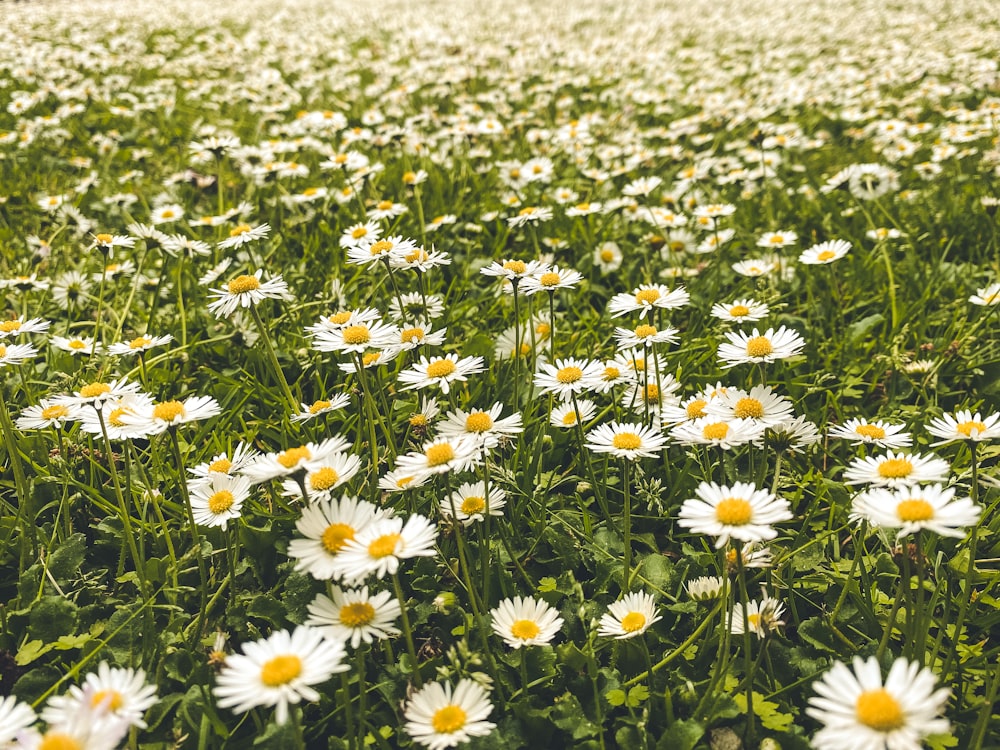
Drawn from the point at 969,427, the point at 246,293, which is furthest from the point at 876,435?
the point at 246,293

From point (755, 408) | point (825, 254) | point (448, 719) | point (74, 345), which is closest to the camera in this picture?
point (448, 719)

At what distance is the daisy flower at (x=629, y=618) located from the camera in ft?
3.84

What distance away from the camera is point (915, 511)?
3.30ft

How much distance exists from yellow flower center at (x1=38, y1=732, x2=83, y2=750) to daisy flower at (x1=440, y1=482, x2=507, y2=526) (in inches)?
27.2

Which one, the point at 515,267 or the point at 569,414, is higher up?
the point at 515,267

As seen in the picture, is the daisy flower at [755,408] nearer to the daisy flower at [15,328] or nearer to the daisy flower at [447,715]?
the daisy flower at [447,715]

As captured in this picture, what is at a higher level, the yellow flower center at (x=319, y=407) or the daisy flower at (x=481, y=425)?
the yellow flower center at (x=319, y=407)

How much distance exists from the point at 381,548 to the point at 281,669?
8.1 inches

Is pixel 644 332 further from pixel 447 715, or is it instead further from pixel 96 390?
pixel 96 390

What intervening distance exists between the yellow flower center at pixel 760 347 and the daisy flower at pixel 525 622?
26.5 inches

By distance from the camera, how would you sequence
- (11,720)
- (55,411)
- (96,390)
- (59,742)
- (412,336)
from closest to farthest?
(59,742), (11,720), (96,390), (55,411), (412,336)

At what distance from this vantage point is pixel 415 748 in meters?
1.08

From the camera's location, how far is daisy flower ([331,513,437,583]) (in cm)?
102

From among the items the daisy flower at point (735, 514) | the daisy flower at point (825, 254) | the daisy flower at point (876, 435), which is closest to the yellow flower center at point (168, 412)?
the daisy flower at point (735, 514)
